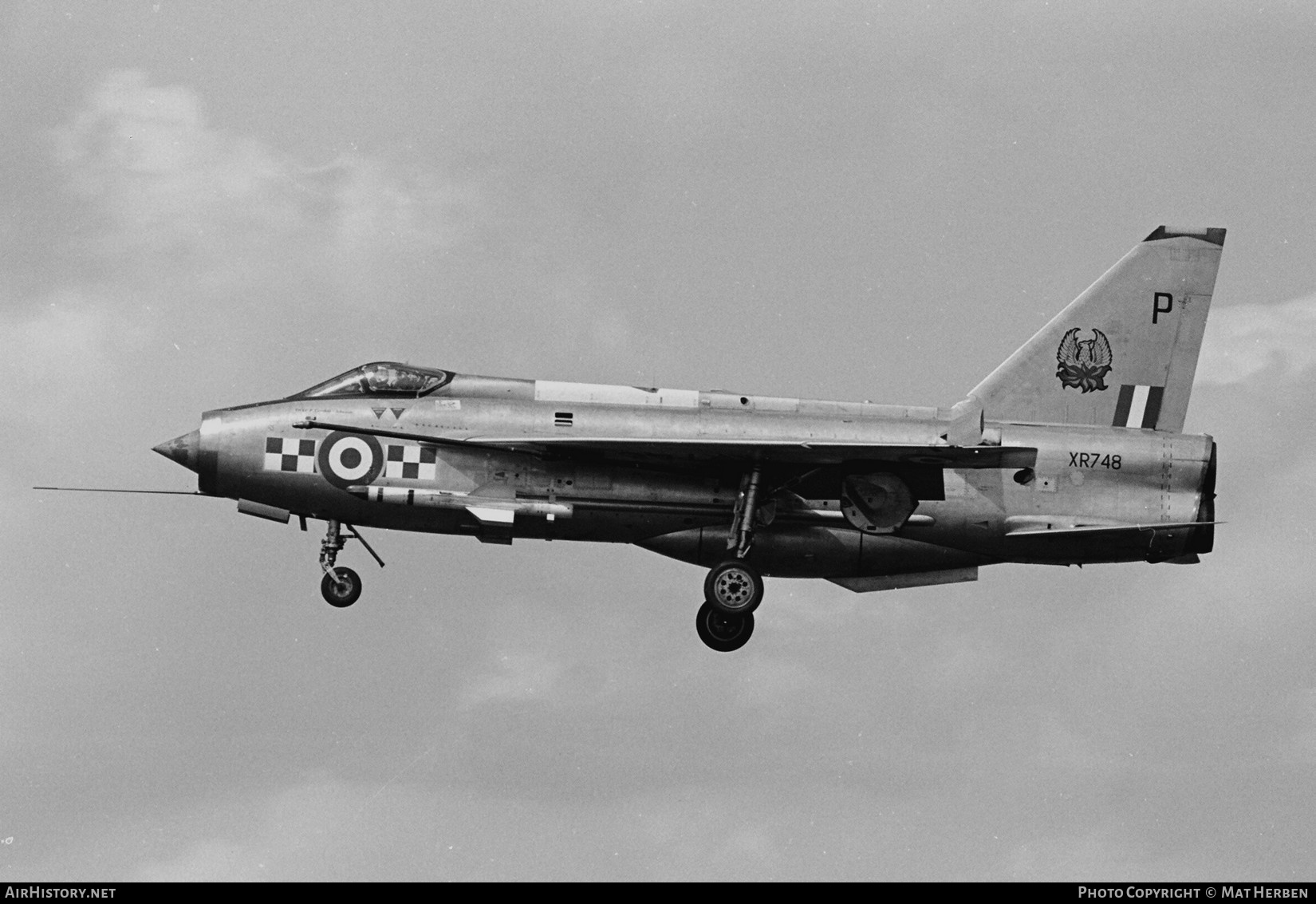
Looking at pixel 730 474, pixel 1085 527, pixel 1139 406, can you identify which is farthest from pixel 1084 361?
pixel 730 474

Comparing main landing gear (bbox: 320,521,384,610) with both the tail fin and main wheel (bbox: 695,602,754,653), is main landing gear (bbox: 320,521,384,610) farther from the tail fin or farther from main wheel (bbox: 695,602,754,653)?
the tail fin

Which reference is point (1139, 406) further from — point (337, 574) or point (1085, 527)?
point (337, 574)

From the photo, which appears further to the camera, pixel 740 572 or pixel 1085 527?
pixel 1085 527

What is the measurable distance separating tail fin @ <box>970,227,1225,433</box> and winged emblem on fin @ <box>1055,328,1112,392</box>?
0.01 m

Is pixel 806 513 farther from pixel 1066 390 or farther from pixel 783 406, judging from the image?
pixel 1066 390

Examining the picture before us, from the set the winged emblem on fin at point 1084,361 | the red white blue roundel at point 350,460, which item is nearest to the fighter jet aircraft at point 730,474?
the red white blue roundel at point 350,460

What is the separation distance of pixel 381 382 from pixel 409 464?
1.32m

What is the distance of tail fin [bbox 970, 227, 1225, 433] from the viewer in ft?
98.0

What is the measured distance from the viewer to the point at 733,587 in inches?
1107

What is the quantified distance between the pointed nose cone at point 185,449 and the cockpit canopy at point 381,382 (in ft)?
4.60

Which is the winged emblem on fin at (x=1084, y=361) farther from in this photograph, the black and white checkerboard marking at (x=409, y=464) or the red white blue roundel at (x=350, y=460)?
the red white blue roundel at (x=350, y=460)

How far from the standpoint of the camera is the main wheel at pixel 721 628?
1128 inches

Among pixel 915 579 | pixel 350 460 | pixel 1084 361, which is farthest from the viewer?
pixel 1084 361

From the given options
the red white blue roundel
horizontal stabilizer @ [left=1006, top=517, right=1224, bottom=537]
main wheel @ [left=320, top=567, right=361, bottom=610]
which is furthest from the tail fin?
main wheel @ [left=320, top=567, right=361, bottom=610]
